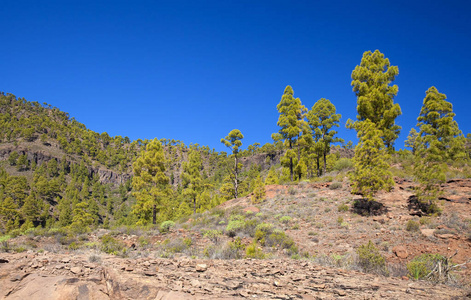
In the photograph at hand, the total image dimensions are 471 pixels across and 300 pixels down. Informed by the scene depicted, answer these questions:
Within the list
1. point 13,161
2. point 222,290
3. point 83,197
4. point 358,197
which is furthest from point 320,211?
point 13,161

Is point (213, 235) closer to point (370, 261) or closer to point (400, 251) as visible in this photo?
point (370, 261)

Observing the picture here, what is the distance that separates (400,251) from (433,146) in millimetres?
7649

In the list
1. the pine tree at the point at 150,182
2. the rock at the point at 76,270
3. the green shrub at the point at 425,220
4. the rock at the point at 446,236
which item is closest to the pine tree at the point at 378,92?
the green shrub at the point at 425,220

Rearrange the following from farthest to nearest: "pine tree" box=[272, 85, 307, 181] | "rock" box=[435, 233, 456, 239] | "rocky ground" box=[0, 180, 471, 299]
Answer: "pine tree" box=[272, 85, 307, 181] → "rock" box=[435, 233, 456, 239] → "rocky ground" box=[0, 180, 471, 299]

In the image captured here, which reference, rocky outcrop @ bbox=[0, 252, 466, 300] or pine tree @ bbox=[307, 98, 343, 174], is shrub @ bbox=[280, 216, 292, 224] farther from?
pine tree @ bbox=[307, 98, 343, 174]

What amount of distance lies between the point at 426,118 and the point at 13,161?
515 ft

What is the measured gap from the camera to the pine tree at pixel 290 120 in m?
26.5

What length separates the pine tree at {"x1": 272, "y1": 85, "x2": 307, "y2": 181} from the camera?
2653 centimetres

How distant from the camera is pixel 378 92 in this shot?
20953 millimetres

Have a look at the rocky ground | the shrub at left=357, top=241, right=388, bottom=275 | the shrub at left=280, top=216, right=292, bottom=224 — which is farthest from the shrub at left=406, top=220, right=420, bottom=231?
the shrub at left=280, top=216, right=292, bottom=224

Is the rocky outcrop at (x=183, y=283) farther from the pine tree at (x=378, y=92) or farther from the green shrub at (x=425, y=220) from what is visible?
the pine tree at (x=378, y=92)

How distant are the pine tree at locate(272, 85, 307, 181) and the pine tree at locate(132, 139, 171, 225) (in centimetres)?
1369

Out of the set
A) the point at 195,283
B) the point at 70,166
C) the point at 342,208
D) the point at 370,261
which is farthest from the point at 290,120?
the point at 70,166

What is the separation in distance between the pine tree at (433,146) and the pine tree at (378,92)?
2690 mm
